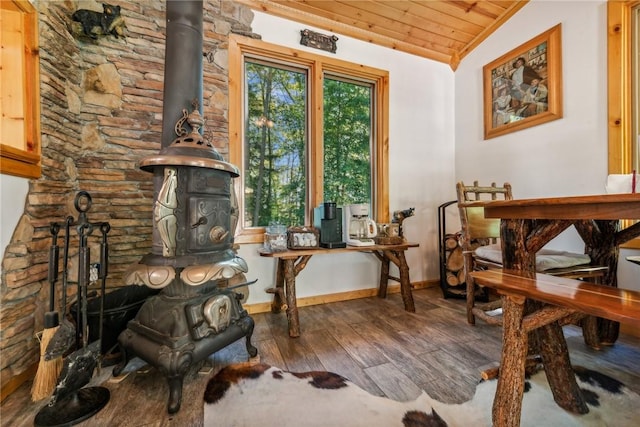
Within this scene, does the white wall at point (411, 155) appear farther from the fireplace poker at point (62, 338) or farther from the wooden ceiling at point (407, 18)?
the fireplace poker at point (62, 338)

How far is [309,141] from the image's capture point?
2.63 m

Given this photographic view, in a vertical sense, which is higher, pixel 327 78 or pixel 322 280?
pixel 327 78

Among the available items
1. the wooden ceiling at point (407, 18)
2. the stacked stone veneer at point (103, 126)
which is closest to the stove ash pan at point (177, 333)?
the stacked stone veneer at point (103, 126)

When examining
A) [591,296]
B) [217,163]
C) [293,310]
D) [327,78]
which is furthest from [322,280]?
[327,78]

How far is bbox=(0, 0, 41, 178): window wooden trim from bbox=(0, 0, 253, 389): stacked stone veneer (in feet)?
0.19

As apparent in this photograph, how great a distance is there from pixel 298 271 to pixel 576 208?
1621 mm

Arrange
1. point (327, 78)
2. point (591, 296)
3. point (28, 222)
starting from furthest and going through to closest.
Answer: point (327, 78)
point (28, 222)
point (591, 296)

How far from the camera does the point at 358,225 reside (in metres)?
2.40

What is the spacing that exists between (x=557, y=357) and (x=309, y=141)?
7.69 feet

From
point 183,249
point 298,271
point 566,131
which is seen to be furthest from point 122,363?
point 566,131

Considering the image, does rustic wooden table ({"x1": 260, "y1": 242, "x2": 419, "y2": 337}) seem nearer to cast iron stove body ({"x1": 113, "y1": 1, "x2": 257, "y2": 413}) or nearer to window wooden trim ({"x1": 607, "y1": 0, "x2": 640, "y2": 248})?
cast iron stove body ({"x1": 113, "y1": 1, "x2": 257, "y2": 413})

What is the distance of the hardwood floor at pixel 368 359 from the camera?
1.18m

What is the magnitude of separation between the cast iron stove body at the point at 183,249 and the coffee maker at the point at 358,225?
1147mm

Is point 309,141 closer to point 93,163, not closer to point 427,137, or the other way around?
point 427,137
